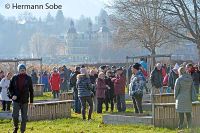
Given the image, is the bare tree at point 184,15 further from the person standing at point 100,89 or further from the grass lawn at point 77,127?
the grass lawn at point 77,127

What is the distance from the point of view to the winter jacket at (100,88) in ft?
71.1

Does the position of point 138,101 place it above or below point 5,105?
above

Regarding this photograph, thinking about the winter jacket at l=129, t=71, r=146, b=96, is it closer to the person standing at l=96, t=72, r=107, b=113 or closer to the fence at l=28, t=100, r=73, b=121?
the fence at l=28, t=100, r=73, b=121

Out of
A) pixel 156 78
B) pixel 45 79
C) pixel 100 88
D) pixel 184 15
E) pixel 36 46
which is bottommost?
pixel 100 88

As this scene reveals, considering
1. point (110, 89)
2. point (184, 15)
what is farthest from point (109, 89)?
point (184, 15)

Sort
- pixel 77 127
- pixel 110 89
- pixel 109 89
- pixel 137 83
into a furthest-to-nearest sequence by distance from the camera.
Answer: pixel 110 89 < pixel 109 89 < pixel 137 83 < pixel 77 127

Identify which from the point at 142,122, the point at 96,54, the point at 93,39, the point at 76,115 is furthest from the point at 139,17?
the point at 93,39

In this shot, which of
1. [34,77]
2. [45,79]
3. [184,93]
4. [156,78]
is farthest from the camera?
[45,79]

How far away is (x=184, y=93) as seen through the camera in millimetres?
15352

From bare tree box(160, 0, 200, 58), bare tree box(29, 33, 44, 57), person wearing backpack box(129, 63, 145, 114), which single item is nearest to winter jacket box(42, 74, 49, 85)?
bare tree box(160, 0, 200, 58)

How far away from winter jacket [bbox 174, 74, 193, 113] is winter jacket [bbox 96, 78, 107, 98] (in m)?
6.56

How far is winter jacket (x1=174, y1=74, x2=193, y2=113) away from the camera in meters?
15.3

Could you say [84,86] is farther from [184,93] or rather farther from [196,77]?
[196,77]

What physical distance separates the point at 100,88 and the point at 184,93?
22.3 ft
